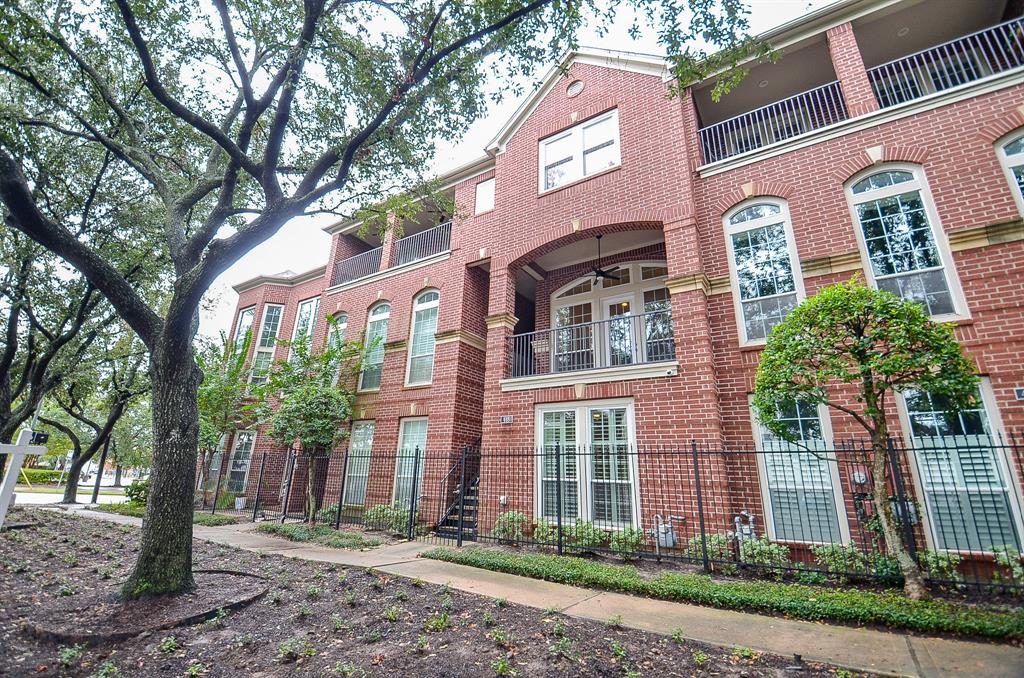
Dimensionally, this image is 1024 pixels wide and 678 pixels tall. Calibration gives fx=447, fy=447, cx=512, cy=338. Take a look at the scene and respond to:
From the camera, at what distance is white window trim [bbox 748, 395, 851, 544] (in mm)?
6699

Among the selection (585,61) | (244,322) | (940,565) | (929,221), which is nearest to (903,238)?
(929,221)

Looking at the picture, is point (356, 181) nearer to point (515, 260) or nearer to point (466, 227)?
point (515, 260)

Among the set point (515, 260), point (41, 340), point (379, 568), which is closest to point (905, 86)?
point (515, 260)

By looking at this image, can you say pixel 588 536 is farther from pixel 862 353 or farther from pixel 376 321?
pixel 376 321

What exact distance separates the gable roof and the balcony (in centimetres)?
288

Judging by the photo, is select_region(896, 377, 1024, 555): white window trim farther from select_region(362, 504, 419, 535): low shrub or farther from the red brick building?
select_region(362, 504, 419, 535): low shrub

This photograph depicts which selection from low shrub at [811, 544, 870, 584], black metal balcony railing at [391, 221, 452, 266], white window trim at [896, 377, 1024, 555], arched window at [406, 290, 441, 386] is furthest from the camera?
black metal balcony railing at [391, 221, 452, 266]

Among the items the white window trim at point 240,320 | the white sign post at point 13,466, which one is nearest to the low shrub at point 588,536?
the white sign post at point 13,466

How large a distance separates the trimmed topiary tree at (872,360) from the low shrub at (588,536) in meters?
3.38

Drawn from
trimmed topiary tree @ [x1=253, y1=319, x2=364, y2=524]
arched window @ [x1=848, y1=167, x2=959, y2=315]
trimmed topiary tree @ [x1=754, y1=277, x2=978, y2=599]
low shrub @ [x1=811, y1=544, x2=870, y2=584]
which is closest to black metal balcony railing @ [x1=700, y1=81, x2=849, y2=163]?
arched window @ [x1=848, y1=167, x2=959, y2=315]

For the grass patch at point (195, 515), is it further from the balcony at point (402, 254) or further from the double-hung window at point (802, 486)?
the double-hung window at point (802, 486)

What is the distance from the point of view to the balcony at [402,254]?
13680 millimetres

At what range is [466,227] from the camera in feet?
41.8

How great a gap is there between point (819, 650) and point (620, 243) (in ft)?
28.8
